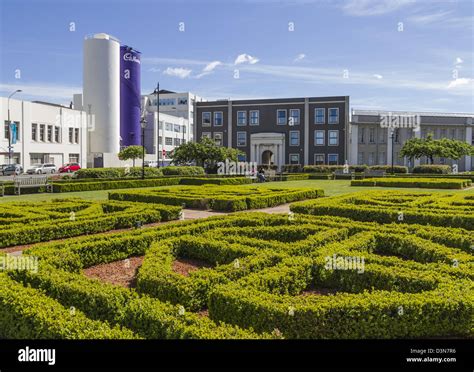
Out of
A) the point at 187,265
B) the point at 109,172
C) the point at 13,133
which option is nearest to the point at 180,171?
the point at 109,172

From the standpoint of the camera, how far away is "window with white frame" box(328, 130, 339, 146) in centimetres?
5712

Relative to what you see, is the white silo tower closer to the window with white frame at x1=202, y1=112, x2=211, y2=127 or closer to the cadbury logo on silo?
the cadbury logo on silo

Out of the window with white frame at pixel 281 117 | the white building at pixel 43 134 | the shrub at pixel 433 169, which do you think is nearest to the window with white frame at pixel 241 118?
the window with white frame at pixel 281 117

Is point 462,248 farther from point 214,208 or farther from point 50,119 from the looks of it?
point 50,119

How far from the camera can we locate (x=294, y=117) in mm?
58656

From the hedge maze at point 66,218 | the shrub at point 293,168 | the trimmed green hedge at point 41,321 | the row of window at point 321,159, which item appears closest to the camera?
the trimmed green hedge at point 41,321

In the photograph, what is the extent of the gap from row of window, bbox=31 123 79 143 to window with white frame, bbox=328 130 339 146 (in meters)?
31.1

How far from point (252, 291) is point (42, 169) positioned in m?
43.9

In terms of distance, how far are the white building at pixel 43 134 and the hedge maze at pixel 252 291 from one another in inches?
1622

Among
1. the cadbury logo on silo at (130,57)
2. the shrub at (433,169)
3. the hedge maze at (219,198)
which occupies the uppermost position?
the cadbury logo on silo at (130,57)

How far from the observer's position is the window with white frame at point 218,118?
61.3 m

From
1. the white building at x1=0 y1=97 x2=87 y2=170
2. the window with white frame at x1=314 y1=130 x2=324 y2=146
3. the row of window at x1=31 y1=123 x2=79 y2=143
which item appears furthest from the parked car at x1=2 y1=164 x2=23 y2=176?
the window with white frame at x1=314 y1=130 x2=324 y2=146

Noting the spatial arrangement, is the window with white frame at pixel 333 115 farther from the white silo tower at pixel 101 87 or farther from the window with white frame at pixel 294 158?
the white silo tower at pixel 101 87
